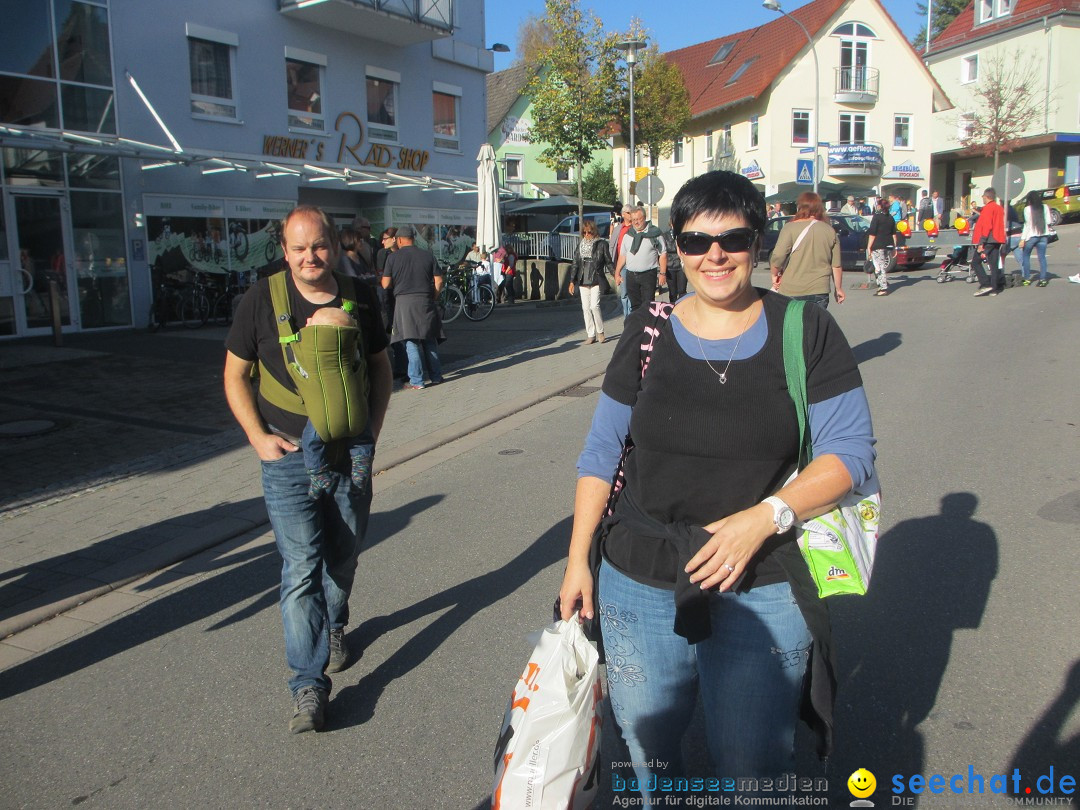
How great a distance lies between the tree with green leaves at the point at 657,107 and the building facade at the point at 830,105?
109 inches

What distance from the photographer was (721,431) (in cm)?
208

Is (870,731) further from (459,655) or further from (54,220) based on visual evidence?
(54,220)

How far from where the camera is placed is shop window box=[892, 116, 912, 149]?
150 feet

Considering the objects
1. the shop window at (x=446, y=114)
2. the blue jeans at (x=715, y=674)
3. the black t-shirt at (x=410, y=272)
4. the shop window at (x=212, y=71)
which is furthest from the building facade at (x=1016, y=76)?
the blue jeans at (x=715, y=674)

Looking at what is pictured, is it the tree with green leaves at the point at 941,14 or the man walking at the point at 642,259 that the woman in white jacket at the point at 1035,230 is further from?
the tree with green leaves at the point at 941,14

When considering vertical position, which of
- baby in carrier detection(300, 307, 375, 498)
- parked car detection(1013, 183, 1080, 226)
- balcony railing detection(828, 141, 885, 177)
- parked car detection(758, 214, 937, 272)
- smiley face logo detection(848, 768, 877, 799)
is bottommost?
smiley face logo detection(848, 768, 877, 799)

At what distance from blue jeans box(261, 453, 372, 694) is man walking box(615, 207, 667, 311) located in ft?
29.3

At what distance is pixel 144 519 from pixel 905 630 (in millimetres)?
4684

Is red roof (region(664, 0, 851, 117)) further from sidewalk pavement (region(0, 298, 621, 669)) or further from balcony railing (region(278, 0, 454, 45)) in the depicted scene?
sidewalk pavement (region(0, 298, 621, 669))

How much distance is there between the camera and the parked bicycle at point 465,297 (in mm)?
17469

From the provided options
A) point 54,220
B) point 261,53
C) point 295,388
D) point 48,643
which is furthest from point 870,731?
point 261,53

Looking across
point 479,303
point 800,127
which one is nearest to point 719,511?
point 479,303

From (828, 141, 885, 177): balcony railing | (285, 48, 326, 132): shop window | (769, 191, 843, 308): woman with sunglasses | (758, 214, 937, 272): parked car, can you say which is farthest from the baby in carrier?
(828, 141, 885, 177): balcony railing

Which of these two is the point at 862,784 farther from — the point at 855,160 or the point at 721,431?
the point at 855,160
